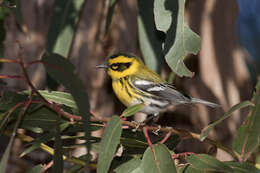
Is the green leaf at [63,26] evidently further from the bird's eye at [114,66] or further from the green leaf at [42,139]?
the green leaf at [42,139]

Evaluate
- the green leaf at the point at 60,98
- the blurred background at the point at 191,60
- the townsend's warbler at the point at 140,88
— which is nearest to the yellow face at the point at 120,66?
the townsend's warbler at the point at 140,88

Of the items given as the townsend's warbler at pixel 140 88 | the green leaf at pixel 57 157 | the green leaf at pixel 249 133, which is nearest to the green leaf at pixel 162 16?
the green leaf at pixel 249 133

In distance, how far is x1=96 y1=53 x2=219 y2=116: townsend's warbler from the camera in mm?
1659

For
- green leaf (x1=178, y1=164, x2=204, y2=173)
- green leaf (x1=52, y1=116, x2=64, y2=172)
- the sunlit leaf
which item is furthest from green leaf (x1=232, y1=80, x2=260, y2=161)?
green leaf (x1=52, y1=116, x2=64, y2=172)

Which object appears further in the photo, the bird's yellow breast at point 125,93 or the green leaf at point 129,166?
the bird's yellow breast at point 125,93

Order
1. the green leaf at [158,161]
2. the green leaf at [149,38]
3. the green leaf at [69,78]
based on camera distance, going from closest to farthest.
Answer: the green leaf at [69,78]
the green leaf at [158,161]
the green leaf at [149,38]

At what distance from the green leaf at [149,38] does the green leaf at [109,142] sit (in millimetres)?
634

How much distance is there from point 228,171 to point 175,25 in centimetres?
44

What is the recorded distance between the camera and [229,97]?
2.29 meters

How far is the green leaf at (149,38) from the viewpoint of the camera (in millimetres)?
1479

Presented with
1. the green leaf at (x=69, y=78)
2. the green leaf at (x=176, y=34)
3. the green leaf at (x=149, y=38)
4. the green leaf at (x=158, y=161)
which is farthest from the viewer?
the green leaf at (x=149, y=38)

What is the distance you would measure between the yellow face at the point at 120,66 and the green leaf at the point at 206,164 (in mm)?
785

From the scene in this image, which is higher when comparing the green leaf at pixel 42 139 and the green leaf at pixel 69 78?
the green leaf at pixel 69 78

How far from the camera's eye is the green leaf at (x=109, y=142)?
87 centimetres
